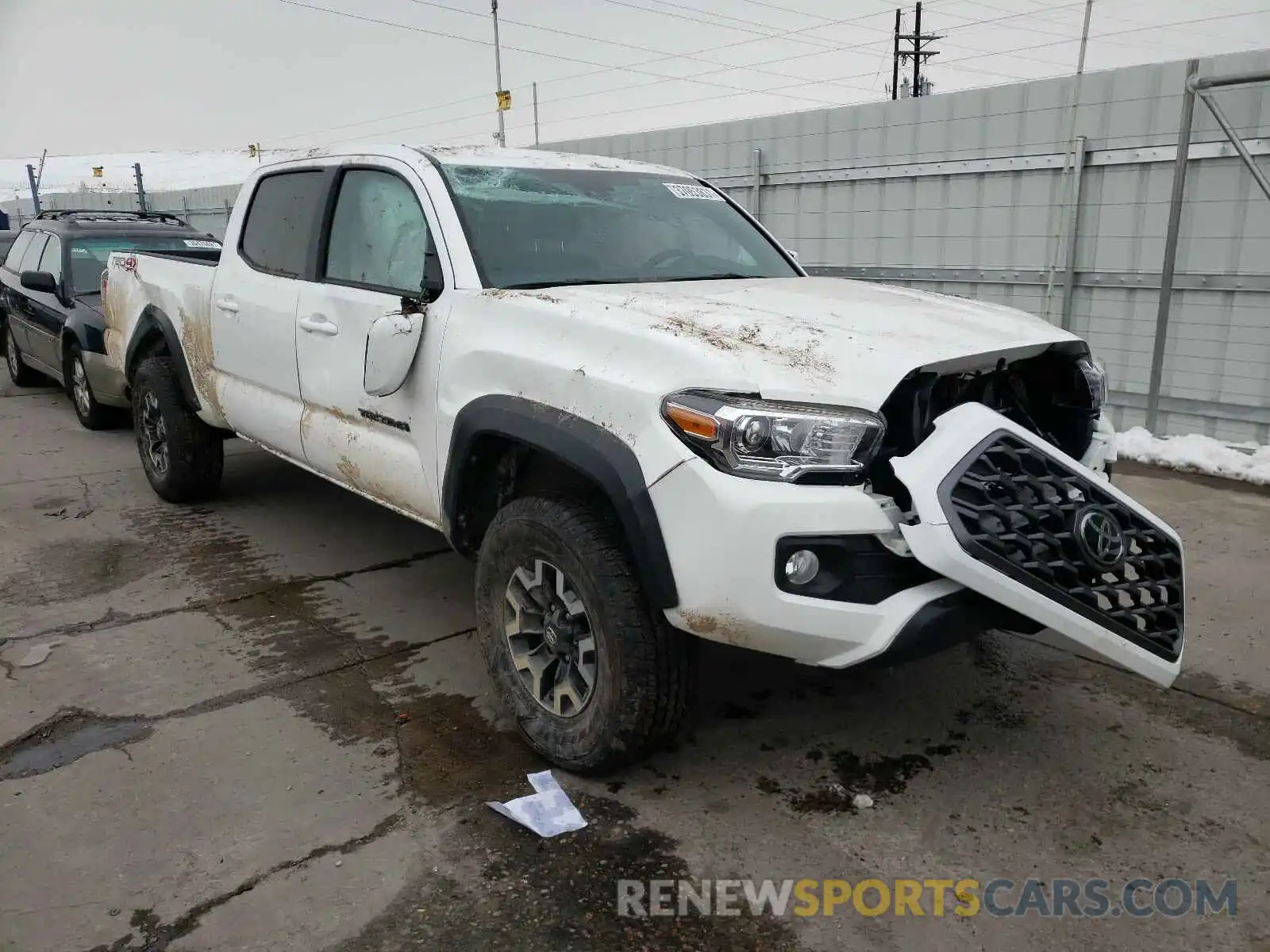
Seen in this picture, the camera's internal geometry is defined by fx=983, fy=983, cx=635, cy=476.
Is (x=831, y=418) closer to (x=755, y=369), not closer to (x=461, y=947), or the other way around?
(x=755, y=369)

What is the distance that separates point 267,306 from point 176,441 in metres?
1.62

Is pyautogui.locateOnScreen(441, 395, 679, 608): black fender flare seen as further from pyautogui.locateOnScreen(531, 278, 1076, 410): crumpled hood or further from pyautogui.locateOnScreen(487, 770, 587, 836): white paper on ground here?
pyautogui.locateOnScreen(487, 770, 587, 836): white paper on ground

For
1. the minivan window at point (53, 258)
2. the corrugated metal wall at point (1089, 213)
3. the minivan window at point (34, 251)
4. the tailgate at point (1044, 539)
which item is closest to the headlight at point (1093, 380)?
the tailgate at point (1044, 539)

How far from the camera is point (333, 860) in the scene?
2.62 metres

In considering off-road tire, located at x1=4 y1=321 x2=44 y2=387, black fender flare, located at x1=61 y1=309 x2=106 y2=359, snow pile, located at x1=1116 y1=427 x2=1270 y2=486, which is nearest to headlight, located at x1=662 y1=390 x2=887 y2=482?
snow pile, located at x1=1116 y1=427 x2=1270 y2=486

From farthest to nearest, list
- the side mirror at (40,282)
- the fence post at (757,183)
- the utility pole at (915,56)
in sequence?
the utility pole at (915,56), the fence post at (757,183), the side mirror at (40,282)

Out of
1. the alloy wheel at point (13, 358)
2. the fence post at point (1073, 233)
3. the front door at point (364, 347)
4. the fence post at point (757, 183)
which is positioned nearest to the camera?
the front door at point (364, 347)

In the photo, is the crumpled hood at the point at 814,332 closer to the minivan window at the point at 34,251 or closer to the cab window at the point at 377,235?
the cab window at the point at 377,235

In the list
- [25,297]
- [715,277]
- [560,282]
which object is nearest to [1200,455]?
[715,277]

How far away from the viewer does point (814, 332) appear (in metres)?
2.76

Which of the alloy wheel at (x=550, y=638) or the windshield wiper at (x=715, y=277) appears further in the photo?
the windshield wiper at (x=715, y=277)

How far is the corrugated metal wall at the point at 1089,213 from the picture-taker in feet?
21.6

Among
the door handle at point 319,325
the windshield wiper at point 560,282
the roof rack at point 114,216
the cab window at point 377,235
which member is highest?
the roof rack at point 114,216

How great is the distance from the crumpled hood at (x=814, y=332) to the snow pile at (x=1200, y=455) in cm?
377
